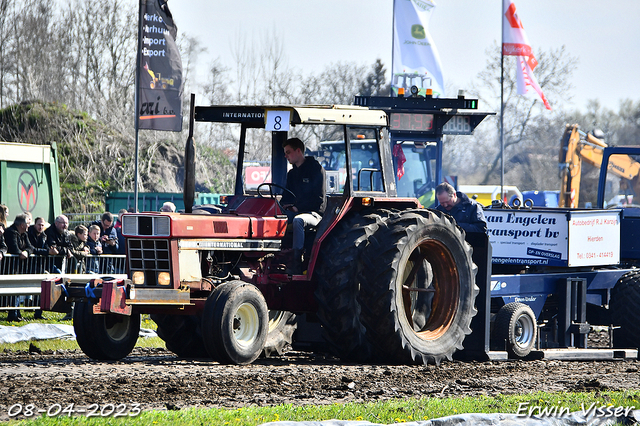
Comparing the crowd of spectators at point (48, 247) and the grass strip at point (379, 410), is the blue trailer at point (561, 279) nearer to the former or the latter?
the grass strip at point (379, 410)

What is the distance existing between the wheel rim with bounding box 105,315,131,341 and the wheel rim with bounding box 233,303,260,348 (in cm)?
123

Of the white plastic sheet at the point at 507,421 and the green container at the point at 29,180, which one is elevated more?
the green container at the point at 29,180

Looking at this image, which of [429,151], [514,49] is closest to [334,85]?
[514,49]

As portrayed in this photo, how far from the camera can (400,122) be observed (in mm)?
14445

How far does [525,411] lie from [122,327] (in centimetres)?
432

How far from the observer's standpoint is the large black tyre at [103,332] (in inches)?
328

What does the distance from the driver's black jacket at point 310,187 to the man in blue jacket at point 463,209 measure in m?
1.97

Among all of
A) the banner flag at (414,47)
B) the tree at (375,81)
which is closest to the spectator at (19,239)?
the banner flag at (414,47)

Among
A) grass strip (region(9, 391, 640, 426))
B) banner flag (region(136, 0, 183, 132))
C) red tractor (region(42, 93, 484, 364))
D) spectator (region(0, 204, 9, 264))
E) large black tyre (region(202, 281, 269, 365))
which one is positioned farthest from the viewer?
banner flag (region(136, 0, 183, 132))

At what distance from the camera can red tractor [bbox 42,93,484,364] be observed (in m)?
8.14

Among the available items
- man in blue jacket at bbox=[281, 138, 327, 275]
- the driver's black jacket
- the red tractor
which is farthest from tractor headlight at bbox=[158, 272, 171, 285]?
the driver's black jacket

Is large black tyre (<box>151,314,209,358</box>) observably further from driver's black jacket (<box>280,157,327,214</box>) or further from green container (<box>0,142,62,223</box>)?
green container (<box>0,142,62,223</box>)

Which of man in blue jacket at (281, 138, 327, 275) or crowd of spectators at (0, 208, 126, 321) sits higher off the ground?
man in blue jacket at (281, 138, 327, 275)

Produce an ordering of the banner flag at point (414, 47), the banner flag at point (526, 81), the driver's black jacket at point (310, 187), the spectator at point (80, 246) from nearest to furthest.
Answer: the driver's black jacket at point (310, 187), the spectator at point (80, 246), the banner flag at point (526, 81), the banner flag at point (414, 47)
